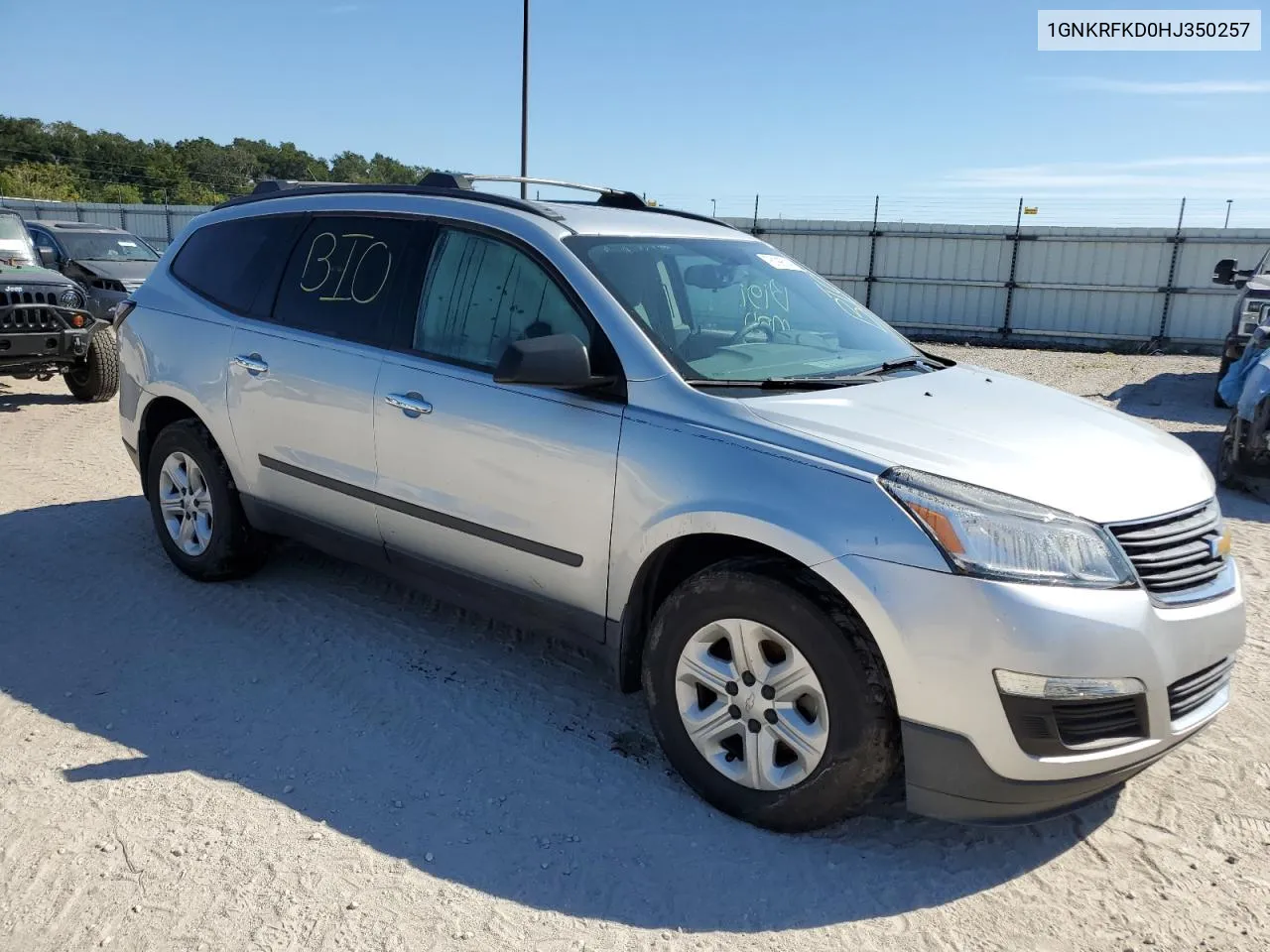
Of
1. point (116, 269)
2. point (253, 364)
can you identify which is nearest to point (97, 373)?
point (116, 269)

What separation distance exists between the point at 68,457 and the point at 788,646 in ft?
21.7

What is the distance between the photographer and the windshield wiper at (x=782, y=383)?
3.10 meters

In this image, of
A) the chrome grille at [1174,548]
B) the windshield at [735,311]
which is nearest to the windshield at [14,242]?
the windshield at [735,311]

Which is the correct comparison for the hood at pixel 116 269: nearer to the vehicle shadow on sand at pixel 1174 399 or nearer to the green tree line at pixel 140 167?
the vehicle shadow on sand at pixel 1174 399

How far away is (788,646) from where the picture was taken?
109 inches

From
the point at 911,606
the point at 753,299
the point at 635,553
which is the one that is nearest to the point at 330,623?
the point at 635,553

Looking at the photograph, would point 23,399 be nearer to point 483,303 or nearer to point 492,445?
point 483,303

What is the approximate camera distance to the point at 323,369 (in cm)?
393

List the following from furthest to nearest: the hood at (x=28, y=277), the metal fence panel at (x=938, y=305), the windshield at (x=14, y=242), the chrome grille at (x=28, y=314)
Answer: the metal fence panel at (x=938, y=305), the windshield at (x=14, y=242), the hood at (x=28, y=277), the chrome grille at (x=28, y=314)

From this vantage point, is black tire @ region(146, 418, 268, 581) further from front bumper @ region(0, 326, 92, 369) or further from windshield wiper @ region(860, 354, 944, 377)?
front bumper @ region(0, 326, 92, 369)

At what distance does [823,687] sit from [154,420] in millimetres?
3745

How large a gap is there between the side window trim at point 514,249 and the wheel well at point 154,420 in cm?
165

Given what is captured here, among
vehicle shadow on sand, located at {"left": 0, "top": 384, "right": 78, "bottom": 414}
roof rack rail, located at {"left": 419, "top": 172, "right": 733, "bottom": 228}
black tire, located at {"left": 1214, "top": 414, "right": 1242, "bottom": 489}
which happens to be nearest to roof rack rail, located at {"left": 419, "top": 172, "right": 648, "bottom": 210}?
roof rack rail, located at {"left": 419, "top": 172, "right": 733, "bottom": 228}

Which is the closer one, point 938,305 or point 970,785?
point 970,785
